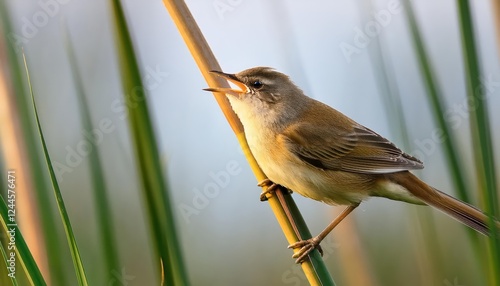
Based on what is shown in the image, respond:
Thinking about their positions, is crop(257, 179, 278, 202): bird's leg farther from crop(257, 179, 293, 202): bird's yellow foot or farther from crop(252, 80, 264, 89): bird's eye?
crop(252, 80, 264, 89): bird's eye

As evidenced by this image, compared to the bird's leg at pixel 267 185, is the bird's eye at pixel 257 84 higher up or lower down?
higher up

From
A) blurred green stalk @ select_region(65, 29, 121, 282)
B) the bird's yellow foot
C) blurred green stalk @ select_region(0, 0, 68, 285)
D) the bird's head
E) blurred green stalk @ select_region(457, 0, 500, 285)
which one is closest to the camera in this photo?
blurred green stalk @ select_region(457, 0, 500, 285)

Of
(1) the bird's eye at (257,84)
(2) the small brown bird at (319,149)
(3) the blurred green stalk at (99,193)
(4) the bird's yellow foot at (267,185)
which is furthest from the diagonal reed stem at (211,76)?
(1) the bird's eye at (257,84)

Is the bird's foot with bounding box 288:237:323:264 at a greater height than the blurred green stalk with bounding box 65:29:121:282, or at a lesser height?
lesser

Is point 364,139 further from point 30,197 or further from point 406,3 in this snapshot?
point 30,197

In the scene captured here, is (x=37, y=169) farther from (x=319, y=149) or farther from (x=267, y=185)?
(x=319, y=149)

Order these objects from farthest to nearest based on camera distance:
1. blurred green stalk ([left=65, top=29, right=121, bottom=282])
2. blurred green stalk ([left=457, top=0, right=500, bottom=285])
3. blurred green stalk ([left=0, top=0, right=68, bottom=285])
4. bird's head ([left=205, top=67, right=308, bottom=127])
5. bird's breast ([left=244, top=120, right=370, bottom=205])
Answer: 1. bird's head ([left=205, top=67, right=308, bottom=127])
2. bird's breast ([left=244, top=120, right=370, bottom=205])
3. blurred green stalk ([left=0, top=0, right=68, bottom=285])
4. blurred green stalk ([left=65, top=29, right=121, bottom=282])
5. blurred green stalk ([left=457, top=0, right=500, bottom=285])

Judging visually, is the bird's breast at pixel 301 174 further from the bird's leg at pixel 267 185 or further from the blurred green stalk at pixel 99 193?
the blurred green stalk at pixel 99 193

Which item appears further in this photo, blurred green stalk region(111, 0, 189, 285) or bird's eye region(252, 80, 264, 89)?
bird's eye region(252, 80, 264, 89)

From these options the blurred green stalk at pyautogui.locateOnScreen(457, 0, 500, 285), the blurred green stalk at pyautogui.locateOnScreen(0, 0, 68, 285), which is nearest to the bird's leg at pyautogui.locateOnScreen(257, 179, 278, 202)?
the blurred green stalk at pyautogui.locateOnScreen(0, 0, 68, 285)
